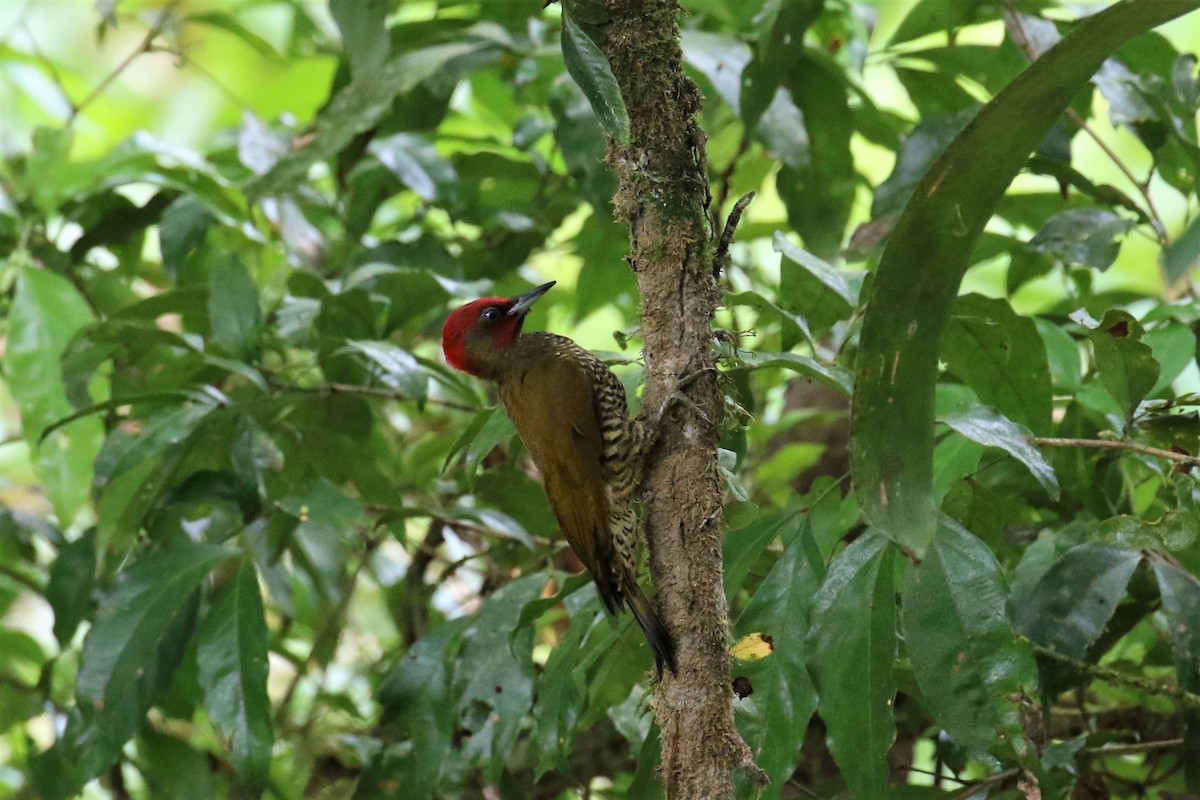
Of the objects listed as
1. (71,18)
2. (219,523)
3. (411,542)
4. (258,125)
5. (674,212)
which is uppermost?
(71,18)

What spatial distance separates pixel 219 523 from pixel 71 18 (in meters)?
3.27

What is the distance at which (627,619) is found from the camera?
209 cm

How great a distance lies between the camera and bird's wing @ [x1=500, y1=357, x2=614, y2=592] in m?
2.37

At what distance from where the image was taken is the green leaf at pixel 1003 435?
1741mm

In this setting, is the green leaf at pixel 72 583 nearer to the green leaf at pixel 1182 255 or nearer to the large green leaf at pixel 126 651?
the large green leaf at pixel 126 651

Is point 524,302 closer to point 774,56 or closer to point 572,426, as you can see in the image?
point 572,426

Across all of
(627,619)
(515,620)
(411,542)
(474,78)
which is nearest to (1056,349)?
(627,619)

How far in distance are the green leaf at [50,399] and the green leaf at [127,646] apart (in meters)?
0.32

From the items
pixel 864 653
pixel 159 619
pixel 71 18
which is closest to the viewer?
pixel 864 653

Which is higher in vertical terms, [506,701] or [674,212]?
[674,212]

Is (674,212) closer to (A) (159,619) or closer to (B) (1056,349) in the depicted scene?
(B) (1056,349)

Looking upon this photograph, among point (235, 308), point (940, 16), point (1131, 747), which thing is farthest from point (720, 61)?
point (1131, 747)

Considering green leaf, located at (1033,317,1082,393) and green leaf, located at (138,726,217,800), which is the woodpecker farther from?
green leaf, located at (138,726,217,800)

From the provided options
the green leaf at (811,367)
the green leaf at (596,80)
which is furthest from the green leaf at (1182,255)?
the green leaf at (596,80)
